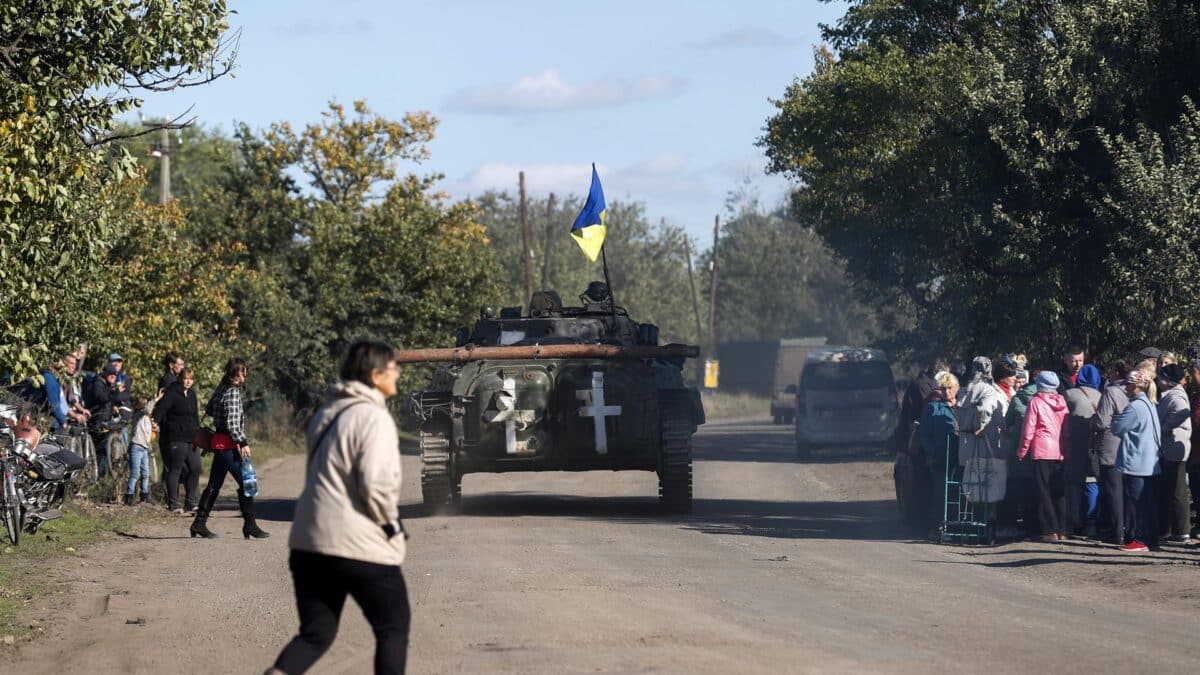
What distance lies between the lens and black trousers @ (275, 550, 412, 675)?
670 centimetres

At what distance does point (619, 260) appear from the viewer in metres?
100

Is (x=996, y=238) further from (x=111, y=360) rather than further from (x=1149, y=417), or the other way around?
(x=111, y=360)

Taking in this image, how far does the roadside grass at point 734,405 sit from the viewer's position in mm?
63875

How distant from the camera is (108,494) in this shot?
19500 mm

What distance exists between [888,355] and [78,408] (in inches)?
745

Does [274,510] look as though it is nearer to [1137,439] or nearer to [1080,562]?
[1080,562]

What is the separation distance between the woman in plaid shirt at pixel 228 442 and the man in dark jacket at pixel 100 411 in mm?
3530

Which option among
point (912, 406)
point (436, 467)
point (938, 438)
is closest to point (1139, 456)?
point (938, 438)

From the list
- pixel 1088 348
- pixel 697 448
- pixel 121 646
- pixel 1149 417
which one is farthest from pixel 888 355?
pixel 121 646

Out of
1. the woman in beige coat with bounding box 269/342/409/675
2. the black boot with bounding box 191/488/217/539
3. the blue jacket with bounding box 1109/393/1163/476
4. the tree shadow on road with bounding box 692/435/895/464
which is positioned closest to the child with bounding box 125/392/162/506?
the black boot with bounding box 191/488/217/539

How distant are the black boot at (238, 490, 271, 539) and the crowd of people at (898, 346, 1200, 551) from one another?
6.56 metres

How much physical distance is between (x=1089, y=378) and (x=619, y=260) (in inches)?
3308

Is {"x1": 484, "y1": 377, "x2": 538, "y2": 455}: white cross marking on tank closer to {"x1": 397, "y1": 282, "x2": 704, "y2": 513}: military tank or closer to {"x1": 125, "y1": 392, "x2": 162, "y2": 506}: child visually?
{"x1": 397, "y1": 282, "x2": 704, "y2": 513}: military tank

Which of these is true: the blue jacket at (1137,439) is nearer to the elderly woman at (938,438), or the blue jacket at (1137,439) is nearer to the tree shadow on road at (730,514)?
the elderly woman at (938,438)
